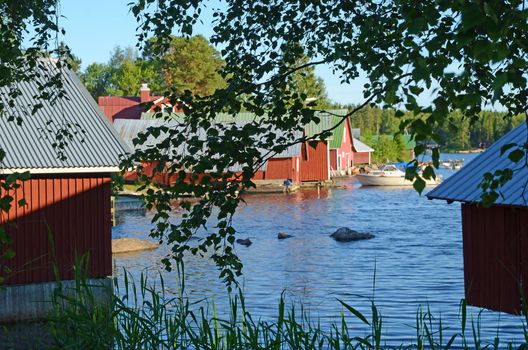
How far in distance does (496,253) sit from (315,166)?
2322 inches

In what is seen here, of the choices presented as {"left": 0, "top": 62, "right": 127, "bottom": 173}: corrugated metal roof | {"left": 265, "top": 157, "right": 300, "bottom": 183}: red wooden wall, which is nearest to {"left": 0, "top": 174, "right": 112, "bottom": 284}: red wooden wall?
{"left": 0, "top": 62, "right": 127, "bottom": 173}: corrugated metal roof

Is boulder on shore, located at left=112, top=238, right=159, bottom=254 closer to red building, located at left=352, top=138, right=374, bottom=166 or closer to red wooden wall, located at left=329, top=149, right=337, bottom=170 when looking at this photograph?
red wooden wall, located at left=329, top=149, right=337, bottom=170

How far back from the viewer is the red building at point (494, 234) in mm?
16312

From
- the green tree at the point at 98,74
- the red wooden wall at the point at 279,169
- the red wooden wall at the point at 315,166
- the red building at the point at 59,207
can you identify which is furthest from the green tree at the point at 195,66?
the red building at the point at 59,207

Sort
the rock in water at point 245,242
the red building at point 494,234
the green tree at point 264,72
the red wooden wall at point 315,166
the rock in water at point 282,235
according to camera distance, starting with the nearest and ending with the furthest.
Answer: the green tree at point 264,72 < the red building at point 494,234 < the rock in water at point 245,242 < the rock in water at point 282,235 < the red wooden wall at point 315,166

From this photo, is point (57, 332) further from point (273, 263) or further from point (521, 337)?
point (273, 263)

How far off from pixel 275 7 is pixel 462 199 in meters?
8.84

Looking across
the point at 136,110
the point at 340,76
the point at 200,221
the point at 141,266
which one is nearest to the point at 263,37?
the point at 340,76

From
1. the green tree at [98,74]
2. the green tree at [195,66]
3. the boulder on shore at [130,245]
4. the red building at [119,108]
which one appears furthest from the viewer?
the green tree at [98,74]

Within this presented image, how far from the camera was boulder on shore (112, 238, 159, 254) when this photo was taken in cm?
3712

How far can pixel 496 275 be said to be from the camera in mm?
17125

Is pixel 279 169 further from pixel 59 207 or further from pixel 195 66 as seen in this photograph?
pixel 59 207

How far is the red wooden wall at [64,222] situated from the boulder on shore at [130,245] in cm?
1744

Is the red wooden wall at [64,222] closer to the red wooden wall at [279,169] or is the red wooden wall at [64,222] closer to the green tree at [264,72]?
the green tree at [264,72]
